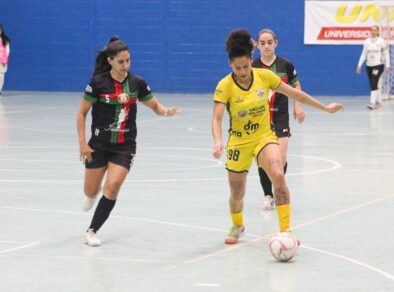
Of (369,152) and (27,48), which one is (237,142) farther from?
(27,48)

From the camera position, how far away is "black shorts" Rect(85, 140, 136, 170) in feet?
29.6

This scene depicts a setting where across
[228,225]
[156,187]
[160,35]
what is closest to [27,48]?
[160,35]

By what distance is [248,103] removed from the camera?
8680 mm

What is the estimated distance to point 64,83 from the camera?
3300 centimetres

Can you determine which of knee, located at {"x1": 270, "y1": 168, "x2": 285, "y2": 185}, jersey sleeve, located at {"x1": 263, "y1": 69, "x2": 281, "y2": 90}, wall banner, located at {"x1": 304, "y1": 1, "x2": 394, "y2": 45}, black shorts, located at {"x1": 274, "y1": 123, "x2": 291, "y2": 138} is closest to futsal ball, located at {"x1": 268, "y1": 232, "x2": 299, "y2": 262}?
knee, located at {"x1": 270, "y1": 168, "x2": 285, "y2": 185}

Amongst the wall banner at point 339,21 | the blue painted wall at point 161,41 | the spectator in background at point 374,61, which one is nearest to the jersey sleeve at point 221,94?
the spectator in background at point 374,61

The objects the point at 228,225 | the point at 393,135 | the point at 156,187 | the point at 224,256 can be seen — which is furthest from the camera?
the point at 393,135

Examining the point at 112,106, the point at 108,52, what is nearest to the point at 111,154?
the point at 112,106

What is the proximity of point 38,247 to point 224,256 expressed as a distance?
1662 millimetres

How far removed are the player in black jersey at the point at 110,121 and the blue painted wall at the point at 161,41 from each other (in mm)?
22383

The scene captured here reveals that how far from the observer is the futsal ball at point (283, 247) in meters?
7.99

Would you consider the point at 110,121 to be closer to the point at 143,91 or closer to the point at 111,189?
the point at 143,91

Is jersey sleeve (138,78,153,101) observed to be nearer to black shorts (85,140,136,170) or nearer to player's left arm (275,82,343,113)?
black shorts (85,140,136,170)

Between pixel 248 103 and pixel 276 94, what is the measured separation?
2.38 m
